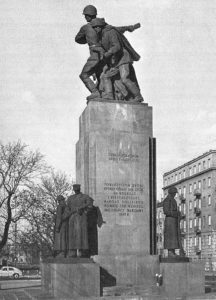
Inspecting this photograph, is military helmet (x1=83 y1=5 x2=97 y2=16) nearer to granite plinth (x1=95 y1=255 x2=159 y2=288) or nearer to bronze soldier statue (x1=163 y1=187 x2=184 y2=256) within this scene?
bronze soldier statue (x1=163 y1=187 x2=184 y2=256)

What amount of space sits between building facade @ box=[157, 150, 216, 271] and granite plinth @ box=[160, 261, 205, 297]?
65.7m

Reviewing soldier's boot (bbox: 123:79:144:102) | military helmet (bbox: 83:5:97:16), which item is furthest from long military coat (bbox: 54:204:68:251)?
military helmet (bbox: 83:5:97:16)

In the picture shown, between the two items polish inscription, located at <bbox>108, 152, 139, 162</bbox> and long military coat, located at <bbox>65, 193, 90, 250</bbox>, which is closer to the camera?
long military coat, located at <bbox>65, 193, 90, 250</bbox>

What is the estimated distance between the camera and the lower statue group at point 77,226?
16.2 metres

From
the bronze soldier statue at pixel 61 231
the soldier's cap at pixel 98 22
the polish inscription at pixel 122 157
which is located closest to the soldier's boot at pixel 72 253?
the bronze soldier statue at pixel 61 231

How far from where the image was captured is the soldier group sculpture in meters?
19.6

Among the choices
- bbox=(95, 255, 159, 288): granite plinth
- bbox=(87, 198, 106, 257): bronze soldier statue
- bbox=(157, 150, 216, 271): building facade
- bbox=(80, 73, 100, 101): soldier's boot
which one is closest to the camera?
bbox=(95, 255, 159, 288): granite plinth

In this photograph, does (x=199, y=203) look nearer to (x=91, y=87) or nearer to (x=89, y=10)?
(x=89, y=10)

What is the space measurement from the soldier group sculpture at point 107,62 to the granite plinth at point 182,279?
20.1 ft

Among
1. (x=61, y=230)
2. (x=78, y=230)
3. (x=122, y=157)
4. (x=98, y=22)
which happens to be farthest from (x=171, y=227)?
(x=98, y=22)

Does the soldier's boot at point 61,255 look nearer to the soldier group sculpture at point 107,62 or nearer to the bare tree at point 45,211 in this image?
the soldier group sculpture at point 107,62

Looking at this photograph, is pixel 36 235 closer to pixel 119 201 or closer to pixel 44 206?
pixel 44 206

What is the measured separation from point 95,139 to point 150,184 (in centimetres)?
251

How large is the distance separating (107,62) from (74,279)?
331 inches
